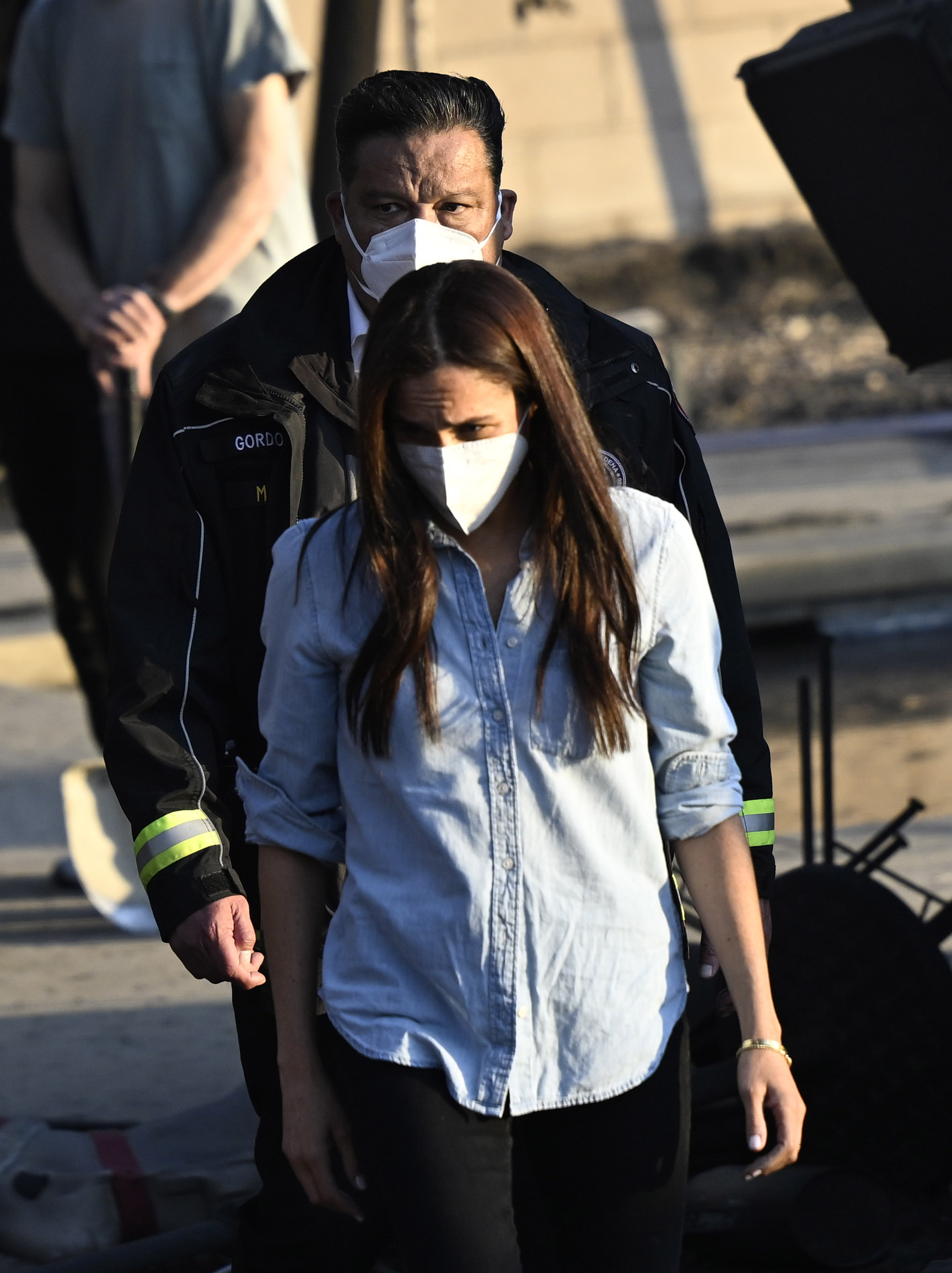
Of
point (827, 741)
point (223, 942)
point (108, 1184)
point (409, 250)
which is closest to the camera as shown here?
point (223, 942)

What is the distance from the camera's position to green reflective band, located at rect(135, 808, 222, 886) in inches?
85.7

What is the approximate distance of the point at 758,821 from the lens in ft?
7.41

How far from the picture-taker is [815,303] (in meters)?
18.4

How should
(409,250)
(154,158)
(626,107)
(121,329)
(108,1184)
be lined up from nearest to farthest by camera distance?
1. (409,250)
2. (108,1184)
3. (121,329)
4. (154,158)
5. (626,107)

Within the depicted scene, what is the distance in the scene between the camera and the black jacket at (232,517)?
224 cm

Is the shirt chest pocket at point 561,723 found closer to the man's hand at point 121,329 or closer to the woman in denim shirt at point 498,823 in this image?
the woman in denim shirt at point 498,823

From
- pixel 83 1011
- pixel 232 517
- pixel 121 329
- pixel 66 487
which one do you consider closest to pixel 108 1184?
pixel 83 1011

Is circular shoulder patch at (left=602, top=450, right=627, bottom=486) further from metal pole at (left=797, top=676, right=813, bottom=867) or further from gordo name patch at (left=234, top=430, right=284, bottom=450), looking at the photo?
metal pole at (left=797, top=676, right=813, bottom=867)

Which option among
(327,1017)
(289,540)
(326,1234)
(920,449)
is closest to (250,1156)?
(326,1234)

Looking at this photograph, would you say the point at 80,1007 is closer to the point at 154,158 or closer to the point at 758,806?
the point at 154,158

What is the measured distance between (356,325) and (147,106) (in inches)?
68.6

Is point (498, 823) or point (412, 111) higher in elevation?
point (412, 111)

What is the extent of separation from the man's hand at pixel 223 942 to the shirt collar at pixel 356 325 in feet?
2.37

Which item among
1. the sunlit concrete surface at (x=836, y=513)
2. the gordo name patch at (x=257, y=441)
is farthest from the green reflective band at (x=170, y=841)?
the sunlit concrete surface at (x=836, y=513)
